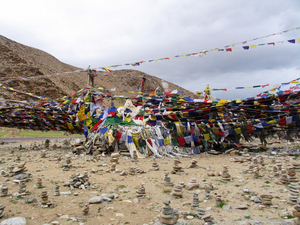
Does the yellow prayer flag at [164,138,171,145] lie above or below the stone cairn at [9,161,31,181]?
above

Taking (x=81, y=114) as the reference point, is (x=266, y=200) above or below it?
below

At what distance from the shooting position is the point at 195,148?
33.2ft

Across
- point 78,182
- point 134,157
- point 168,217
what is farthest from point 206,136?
point 168,217

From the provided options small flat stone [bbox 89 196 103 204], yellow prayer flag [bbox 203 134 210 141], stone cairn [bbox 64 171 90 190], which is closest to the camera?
small flat stone [bbox 89 196 103 204]

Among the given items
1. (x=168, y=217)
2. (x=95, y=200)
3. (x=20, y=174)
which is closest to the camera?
(x=168, y=217)

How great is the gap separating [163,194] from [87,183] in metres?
1.77

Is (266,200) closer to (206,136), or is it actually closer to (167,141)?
(167,141)

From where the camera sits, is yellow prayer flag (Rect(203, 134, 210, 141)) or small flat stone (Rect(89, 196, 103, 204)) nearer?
small flat stone (Rect(89, 196, 103, 204))

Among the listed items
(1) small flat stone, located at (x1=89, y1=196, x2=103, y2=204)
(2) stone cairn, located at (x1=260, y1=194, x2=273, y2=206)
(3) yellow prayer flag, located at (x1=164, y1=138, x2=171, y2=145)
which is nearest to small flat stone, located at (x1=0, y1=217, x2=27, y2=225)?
(1) small flat stone, located at (x1=89, y1=196, x2=103, y2=204)

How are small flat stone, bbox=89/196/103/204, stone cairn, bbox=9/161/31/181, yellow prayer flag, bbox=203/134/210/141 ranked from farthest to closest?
yellow prayer flag, bbox=203/134/210/141 < stone cairn, bbox=9/161/31/181 < small flat stone, bbox=89/196/103/204

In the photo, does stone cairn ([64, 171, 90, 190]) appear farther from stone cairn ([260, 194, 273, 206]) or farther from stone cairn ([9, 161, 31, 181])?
stone cairn ([260, 194, 273, 206])

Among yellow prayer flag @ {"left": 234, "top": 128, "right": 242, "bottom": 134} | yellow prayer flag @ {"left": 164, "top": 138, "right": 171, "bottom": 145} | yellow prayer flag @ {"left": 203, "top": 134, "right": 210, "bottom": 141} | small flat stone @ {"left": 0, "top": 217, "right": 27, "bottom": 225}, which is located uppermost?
yellow prayer flag @ {"left": 234, "top": 128, "right": 242, "bottom": 134}

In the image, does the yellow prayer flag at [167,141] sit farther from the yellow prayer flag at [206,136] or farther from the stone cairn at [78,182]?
the stone cairn at [78,182]

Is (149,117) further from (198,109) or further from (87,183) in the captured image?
(87,183)
